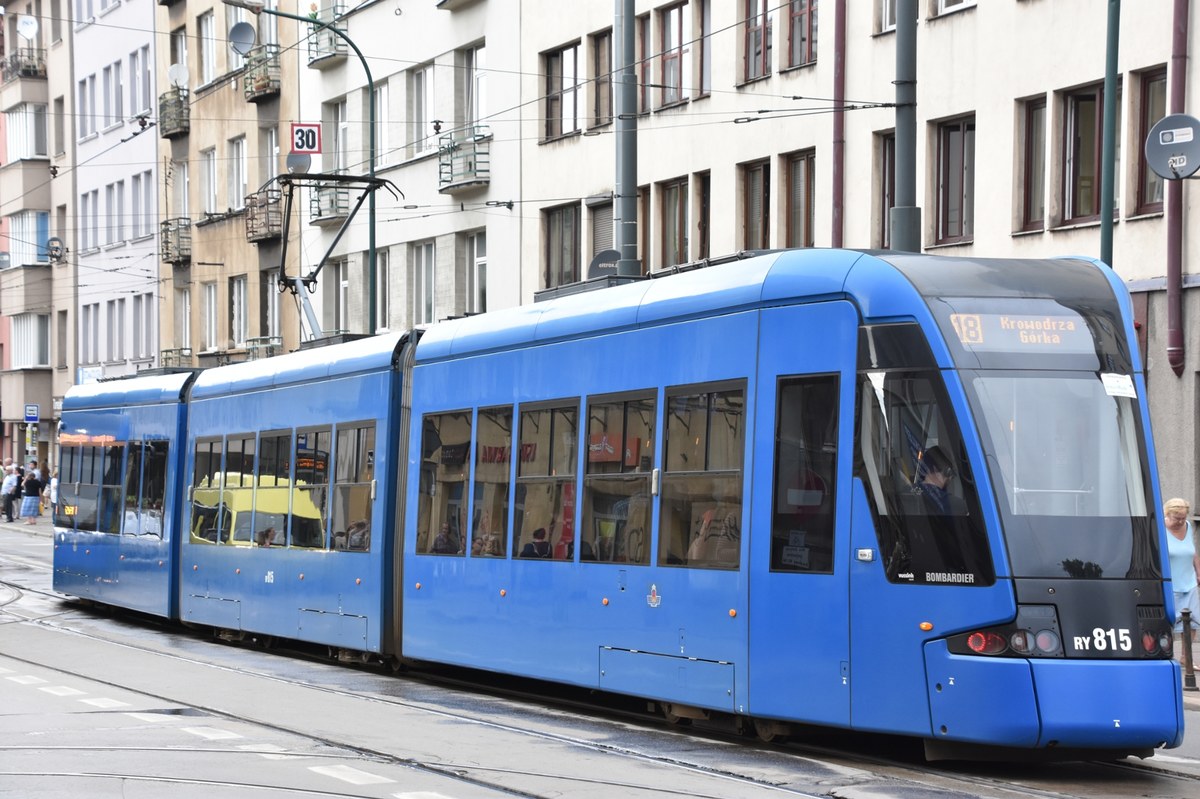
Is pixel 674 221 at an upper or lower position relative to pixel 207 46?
lower

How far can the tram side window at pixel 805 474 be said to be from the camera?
39.3ft

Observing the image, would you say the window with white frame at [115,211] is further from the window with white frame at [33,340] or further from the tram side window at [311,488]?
the tram side window at [311,488]

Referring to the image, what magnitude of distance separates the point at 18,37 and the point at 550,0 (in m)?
41.5

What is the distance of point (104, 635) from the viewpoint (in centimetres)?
2503

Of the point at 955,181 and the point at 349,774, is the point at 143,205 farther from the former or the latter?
the point at 349,774

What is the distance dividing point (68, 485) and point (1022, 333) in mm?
21201

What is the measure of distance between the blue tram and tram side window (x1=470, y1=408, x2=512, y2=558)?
2cm

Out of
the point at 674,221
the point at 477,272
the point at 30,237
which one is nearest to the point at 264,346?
the point at 477,272

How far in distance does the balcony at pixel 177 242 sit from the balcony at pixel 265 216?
21.7ft

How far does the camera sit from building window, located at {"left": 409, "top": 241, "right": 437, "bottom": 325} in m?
42.2

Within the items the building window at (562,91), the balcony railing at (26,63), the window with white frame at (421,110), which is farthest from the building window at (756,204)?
the balcony railing at (26,63)

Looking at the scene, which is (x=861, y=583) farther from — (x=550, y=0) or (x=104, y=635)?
(x=550, y=0)

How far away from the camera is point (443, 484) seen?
17203mm

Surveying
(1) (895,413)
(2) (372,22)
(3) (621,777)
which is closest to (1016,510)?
(1) (895,413)
